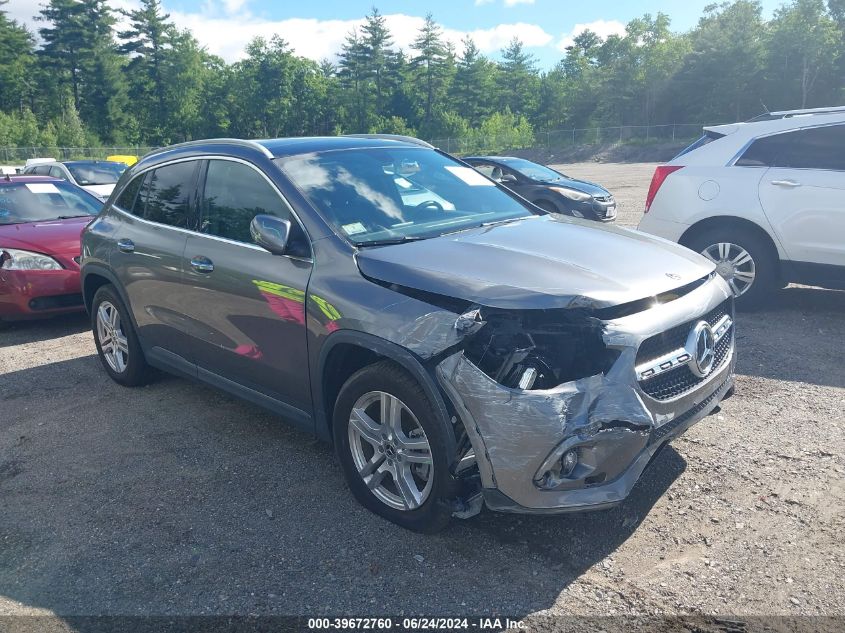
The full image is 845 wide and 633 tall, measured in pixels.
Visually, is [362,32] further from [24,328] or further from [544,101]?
[24,328]

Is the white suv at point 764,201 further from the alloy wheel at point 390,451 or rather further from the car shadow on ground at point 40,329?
the car shadow on ground at point 40,329

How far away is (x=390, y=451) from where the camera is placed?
341 centimetres

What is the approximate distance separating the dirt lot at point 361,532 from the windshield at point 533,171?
9.52m

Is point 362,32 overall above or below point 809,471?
above

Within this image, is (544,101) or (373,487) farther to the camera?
(544,101)

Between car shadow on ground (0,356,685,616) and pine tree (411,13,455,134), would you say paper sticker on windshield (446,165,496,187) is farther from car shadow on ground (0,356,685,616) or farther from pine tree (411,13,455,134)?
pine tree (411,13,455,134)

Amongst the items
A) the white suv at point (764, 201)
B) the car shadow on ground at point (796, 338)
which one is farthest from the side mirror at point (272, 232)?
the white suv at point (764, 201)

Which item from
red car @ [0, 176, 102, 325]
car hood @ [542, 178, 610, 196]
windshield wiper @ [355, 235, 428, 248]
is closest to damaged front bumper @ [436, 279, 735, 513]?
windshield wiper @ [355, 235, 428, 248]

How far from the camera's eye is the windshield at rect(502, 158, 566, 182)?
14049mm

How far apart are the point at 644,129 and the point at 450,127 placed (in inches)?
1182

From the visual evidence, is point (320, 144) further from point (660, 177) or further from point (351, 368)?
point (660, 177)

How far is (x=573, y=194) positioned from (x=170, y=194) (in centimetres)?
962

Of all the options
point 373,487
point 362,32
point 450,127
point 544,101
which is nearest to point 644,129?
point 450,127

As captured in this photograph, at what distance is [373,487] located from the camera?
3.54m
